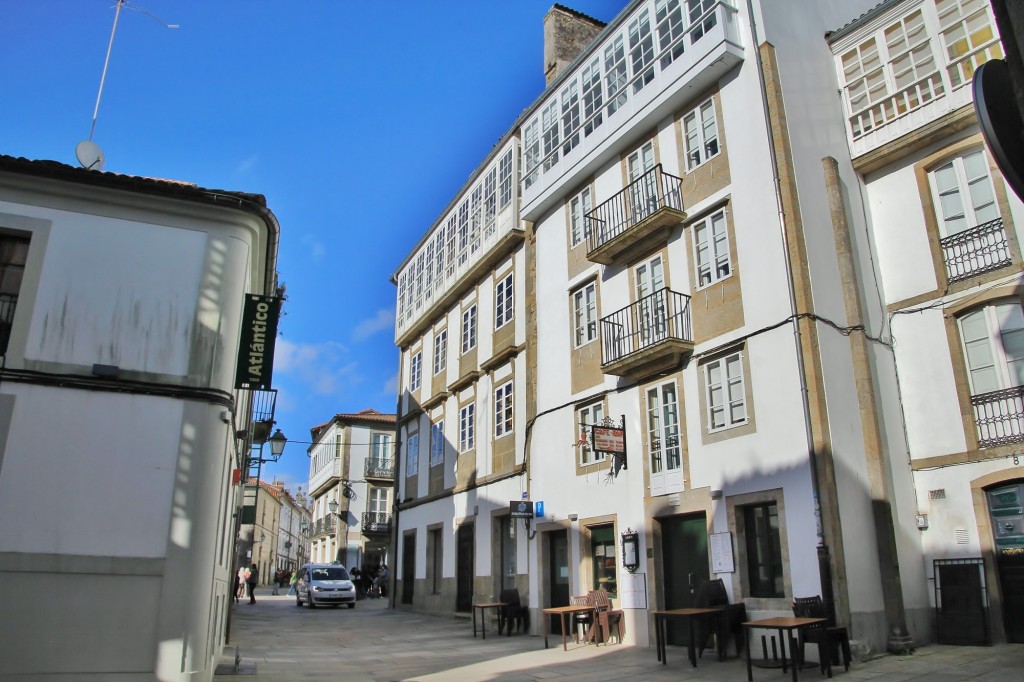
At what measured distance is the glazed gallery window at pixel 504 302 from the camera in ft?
68.5

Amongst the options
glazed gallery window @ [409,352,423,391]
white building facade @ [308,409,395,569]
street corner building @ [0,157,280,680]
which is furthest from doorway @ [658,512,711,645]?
white building facade @ [308,409,395,569]

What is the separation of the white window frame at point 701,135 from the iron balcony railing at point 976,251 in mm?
4380

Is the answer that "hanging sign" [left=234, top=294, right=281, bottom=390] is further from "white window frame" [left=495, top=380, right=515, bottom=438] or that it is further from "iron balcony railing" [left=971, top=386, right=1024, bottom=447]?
"iron balcony railing" [left=971, top=386, right=1024, bottom=447]

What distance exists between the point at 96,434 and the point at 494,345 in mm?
13443

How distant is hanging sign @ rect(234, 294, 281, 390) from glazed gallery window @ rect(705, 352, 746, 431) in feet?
24.9

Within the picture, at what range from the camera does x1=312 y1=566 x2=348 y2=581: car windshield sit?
2848 centimetres

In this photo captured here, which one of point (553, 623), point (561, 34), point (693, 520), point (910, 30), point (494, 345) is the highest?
point (561, 34)

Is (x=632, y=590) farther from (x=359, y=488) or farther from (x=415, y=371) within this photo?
(x=359, y=488)

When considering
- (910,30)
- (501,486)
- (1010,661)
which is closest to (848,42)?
(910,30)

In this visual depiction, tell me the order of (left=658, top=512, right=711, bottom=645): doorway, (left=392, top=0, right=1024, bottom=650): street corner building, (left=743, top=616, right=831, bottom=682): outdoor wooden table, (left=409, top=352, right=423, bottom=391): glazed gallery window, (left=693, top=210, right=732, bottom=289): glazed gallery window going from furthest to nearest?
(left=409, top=352, right=423, bottom=391): glazed gallery window < (left=693, top=210, right=732, bottom=289): glazed gallery window < (left=658, top=512, right=711, bottom=645): doorway < (left=392, top=0, right=1024, bottom=650): street corner building < (left=743, top=616, right=831, bottom=682): outdoor wooden table

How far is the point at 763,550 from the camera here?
12.1 metres

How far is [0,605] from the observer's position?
8.09 metres

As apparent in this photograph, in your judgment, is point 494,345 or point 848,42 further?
point 494,345

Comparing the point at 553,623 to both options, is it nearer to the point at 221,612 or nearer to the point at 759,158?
the point at 221,612
